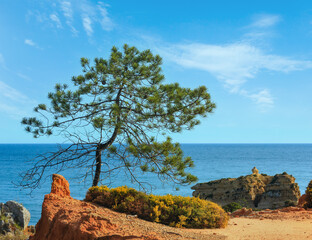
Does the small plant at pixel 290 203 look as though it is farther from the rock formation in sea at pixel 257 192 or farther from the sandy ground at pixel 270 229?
the sandy ground at pixel 270 229

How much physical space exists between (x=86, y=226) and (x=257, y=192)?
17639 millimetres

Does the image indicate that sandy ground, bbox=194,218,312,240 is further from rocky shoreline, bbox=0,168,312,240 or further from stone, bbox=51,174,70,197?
stone, bbox=51,174,70,197

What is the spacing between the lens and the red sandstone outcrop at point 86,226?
20.4 ft

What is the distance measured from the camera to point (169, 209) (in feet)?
29.4

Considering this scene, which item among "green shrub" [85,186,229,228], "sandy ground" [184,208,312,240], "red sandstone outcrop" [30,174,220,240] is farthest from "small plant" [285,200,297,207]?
"red sandstone outcrop" [30,174,220,240]

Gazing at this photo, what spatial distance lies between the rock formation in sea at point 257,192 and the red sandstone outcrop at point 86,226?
14582mm

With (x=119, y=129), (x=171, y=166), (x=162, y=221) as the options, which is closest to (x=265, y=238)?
(x=162, y=221)

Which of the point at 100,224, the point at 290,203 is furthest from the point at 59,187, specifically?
the point at 290,203

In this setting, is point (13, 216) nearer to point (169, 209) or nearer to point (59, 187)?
point (59, 187)

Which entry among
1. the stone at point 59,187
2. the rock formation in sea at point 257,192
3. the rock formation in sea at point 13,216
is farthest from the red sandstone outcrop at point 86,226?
the rock formation in sea at point 257,192

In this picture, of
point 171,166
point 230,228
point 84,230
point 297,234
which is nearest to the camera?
point 84,230

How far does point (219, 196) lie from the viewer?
22.3m

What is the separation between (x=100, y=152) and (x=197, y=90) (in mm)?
4161

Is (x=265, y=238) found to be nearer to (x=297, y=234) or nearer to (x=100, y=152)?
(x=297, y=234)
